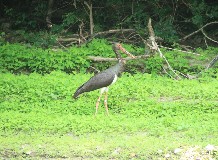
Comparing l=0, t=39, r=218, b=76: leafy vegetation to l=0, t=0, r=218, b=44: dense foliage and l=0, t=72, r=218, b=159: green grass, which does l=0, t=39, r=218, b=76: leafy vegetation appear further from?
l=0, t=0, r=218, b=44: dense foliage

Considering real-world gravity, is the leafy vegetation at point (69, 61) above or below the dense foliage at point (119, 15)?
below

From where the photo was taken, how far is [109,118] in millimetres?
8688

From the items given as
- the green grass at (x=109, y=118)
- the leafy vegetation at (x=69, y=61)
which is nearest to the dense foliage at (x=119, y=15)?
the leafy vegetation at (x=69, y=61)

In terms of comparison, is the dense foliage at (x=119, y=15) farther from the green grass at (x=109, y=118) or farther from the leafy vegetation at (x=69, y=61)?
the green grass at (x=109, y=118)

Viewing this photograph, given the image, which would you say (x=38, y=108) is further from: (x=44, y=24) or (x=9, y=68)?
(x=44, y=24)

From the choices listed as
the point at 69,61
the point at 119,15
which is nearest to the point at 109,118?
the point at 69,61

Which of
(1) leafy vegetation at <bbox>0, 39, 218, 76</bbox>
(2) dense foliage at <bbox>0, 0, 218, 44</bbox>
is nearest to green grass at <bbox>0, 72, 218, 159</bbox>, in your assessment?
(1) leafy vegetation at <bbox>0, 39, 218, 76</bbox>

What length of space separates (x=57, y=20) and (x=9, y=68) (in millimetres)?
4531

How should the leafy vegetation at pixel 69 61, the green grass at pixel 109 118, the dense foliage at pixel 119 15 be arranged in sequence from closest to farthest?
the green grass at pixel 109 118, the leafy vegetation at pixel 69 61, the dense foliage at pixel 119 15

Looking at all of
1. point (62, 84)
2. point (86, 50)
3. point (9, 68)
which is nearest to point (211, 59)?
point (86, 50)

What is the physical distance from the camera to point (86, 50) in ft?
40.8

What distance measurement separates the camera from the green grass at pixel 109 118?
741 cm

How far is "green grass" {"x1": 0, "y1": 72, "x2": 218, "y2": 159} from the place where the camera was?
292 inches

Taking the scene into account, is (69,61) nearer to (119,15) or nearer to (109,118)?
(109,118)
